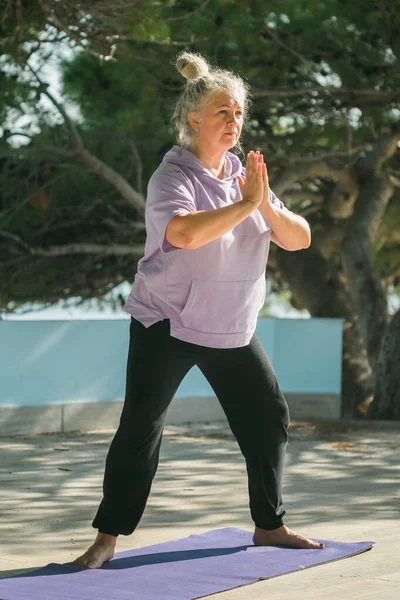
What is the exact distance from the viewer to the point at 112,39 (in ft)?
27.1

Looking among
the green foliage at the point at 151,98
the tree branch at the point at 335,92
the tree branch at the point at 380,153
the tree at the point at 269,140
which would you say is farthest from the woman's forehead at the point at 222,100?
the tree branch at the point at 380,153

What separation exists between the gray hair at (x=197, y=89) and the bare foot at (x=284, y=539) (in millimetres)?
1455

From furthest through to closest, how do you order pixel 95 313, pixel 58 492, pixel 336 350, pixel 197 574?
pixel 95 313
pixel 336 350
pixel 58 492
pixel 197 574

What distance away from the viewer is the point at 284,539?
418 cm

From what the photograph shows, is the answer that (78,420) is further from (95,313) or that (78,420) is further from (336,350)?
(95,313)

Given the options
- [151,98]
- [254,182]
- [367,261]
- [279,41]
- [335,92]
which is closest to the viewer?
[254,182]

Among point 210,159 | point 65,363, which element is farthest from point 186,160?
point 65,363

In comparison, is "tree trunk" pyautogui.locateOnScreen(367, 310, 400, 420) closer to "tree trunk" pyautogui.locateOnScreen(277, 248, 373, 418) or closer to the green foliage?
the green foliage

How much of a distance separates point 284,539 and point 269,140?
25.3 feet

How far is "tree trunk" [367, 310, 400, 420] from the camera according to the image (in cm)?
1009

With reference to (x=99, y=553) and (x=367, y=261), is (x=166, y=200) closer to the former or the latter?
(x=99, y=553)

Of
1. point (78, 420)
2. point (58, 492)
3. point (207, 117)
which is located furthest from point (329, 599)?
point (78, 420)

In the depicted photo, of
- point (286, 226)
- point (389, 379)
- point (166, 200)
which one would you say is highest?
point (166, 200)

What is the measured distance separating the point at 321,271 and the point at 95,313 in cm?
385
